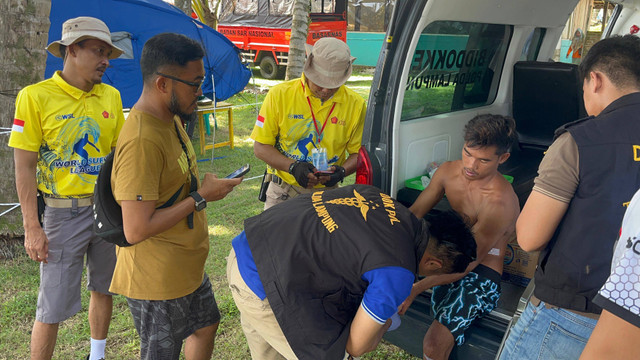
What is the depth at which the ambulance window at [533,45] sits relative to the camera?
4285 mm

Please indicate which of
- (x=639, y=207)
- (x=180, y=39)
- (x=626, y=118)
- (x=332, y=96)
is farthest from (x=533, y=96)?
(x=639, y=207)

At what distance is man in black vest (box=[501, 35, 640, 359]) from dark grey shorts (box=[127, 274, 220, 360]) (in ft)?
4.76

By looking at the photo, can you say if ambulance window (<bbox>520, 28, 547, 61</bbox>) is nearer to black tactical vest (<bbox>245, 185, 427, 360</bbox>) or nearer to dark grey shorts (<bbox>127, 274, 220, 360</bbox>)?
black tactical vest (<bbox>245, 185, 427, 360</bbox>)

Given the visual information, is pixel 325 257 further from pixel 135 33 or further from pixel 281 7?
pixel 281 7

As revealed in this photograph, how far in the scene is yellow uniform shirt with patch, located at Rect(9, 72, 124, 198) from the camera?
251 centimetres

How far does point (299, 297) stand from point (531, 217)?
33.5 inches

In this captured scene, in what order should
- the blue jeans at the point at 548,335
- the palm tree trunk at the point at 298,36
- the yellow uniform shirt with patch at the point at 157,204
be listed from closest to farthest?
1. the blue jeans at the point at 548,335
2. the yellow uniform shirt with patch at the point at 157,204
3. the palm tree trunk at the point at 298,36

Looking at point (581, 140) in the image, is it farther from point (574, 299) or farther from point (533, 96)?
point (533, 96)

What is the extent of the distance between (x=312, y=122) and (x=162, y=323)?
1535 millimetres

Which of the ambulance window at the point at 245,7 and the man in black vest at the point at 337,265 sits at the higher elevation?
the ambulance window at the point at 245,7

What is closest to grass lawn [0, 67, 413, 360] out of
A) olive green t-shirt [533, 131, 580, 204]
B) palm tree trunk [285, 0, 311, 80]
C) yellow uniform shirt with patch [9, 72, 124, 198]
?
yellow uniform shirt with patch [9, 72, 124, 198]

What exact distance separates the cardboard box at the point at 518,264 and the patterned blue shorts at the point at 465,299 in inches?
19.2

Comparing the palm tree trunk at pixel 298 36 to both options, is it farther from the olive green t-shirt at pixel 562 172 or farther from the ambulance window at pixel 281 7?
the ambulance window at pixel 281 7

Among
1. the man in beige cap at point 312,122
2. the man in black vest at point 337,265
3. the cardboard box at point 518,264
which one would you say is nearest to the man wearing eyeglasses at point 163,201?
the man in black vest at point 337,265
